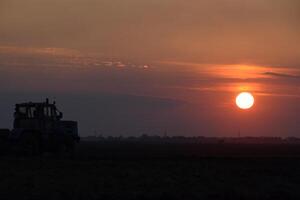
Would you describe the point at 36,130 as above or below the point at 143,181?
above

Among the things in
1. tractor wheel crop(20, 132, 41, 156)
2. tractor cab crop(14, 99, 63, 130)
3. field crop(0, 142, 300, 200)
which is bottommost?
field crop(0, 142, 300, 200)

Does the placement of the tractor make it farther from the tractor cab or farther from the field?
the field

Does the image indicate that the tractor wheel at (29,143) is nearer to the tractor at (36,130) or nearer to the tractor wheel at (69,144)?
the tractor at (36,130)

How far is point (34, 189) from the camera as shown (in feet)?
82.5

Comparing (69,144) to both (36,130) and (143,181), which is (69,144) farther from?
(143,181)

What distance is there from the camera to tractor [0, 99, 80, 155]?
45.1m

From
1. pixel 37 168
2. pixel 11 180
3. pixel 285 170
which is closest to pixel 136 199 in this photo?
pixel 11 180

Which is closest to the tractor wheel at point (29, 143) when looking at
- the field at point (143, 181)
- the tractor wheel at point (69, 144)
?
the tractor wheel at point (69, 144)

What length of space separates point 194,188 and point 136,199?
340 centimetres

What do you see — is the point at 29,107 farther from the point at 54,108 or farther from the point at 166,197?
the point at 166,197

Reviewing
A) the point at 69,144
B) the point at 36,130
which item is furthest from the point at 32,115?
the point at 69,144

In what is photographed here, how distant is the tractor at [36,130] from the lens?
45094 millimetres

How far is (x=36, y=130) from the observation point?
45.5 m

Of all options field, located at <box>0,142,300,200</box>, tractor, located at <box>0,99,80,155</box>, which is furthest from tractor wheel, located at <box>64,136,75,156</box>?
field, located at <box>0,142,300,200</box>
